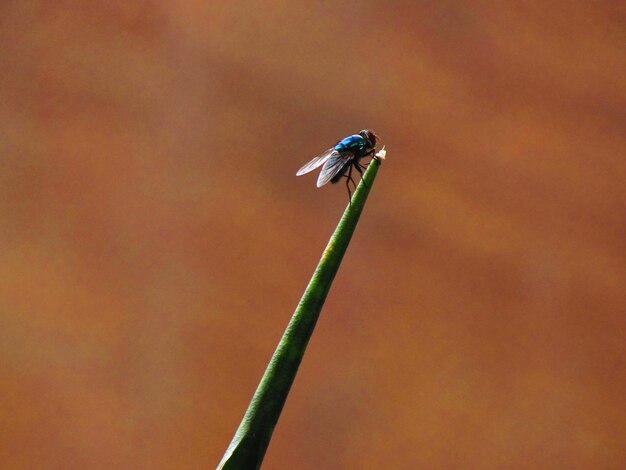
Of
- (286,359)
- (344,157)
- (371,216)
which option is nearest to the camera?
(286,359)

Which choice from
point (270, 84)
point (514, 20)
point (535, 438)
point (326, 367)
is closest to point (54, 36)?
point (270, 84)

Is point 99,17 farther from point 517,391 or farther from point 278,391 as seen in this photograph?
point 278,391

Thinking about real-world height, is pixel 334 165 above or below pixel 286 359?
above

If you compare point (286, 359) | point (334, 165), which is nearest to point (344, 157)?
point (334, 165)

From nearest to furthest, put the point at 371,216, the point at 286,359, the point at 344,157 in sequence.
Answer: the point at 286,359, the point at 344,157, the point at 371,216

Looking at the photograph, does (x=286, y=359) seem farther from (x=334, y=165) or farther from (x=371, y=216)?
(x=371, y=216)

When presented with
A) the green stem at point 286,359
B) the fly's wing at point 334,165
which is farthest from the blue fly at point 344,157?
the green stem at point 286,359

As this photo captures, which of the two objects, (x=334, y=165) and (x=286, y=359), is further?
(x=334, y=165)

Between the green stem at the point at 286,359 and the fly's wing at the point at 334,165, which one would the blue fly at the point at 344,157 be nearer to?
the fly's wing at the point at 334,165
